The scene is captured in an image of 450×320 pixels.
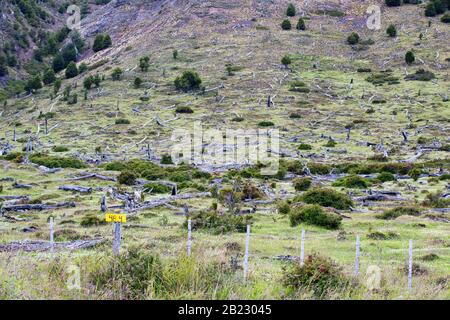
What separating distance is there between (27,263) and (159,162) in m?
34.5

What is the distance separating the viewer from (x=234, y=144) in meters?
51.2

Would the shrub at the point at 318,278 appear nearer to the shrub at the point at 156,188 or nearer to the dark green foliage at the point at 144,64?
the shrub at the point at 156,188

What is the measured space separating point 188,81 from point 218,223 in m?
55.7

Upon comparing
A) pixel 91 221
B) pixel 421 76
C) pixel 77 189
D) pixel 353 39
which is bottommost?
pixel 91 221

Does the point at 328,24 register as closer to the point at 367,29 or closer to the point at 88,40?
the point at 367,29

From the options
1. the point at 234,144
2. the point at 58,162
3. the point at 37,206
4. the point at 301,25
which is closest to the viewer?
the point at 37,206

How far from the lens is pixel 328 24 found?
97.6 metres

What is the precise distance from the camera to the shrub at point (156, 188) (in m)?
30.1

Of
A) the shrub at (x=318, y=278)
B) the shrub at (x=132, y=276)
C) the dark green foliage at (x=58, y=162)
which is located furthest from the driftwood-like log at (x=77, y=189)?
the shrub at (x=318, y=278)

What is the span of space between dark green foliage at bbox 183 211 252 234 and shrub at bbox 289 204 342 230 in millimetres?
1989

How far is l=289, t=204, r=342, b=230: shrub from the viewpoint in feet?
66.7

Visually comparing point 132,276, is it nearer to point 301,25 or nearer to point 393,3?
point 301,25

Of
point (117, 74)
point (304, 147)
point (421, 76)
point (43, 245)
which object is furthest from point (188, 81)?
point (43, 245)

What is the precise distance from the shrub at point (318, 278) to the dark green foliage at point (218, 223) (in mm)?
9852
